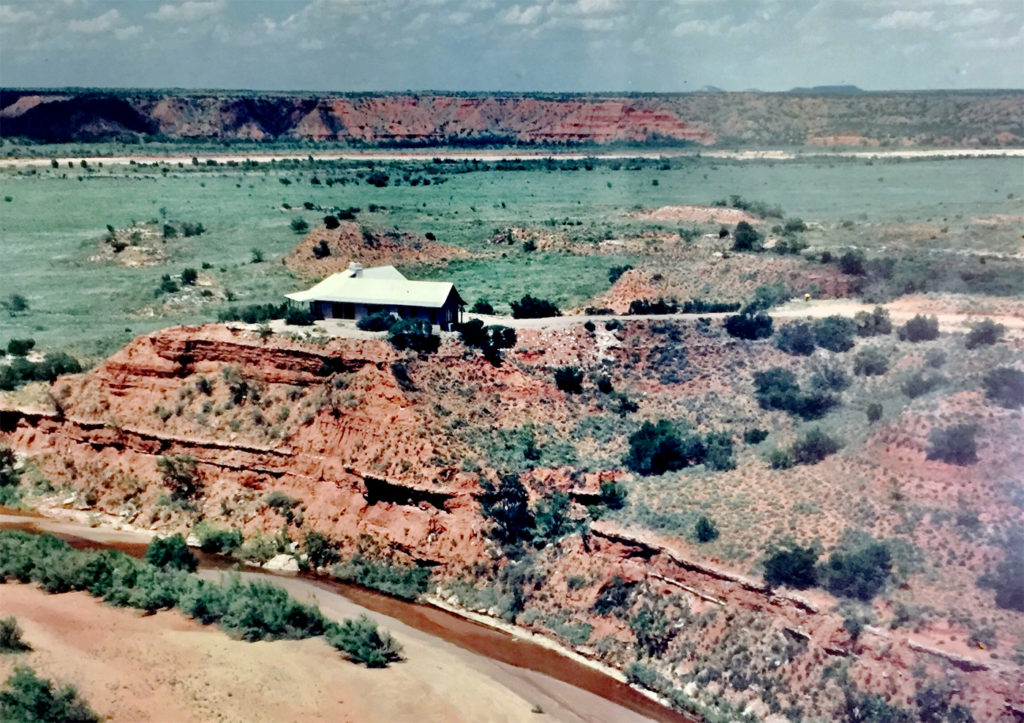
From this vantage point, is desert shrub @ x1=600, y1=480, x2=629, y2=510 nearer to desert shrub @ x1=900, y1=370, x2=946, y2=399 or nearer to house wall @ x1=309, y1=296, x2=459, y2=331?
desert shrub @ x1=900, y1=370, x2=946, y2=399

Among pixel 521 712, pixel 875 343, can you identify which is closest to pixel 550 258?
pixel 875 343

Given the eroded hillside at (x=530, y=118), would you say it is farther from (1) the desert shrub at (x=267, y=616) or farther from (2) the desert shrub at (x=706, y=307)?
(1) the desert shrub at (x=267, y=616)

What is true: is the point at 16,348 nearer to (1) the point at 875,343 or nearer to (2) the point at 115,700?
(2) the point at 115,700

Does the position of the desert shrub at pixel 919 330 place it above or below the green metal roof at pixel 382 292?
below

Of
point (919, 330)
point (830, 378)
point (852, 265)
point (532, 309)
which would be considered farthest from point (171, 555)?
point (852, 265)

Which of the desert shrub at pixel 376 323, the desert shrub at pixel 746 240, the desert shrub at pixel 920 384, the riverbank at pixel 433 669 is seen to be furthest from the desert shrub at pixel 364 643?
the desert shrub at pixel 746 240

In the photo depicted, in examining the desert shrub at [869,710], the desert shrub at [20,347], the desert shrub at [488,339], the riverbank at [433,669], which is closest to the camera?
the desert shrub at [869,710]

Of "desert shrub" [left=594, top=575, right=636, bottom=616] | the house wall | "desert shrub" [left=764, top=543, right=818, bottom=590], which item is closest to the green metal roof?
the house wall
